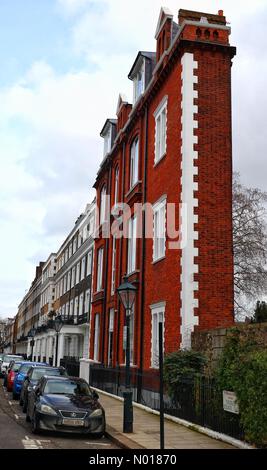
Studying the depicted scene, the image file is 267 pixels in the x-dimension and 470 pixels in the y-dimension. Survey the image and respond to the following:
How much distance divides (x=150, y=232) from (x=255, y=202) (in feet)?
58.5

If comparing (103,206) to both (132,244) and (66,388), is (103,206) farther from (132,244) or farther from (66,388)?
(66,388)

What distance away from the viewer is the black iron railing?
12.4 metres

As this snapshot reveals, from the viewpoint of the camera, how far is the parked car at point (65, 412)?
12805 mm

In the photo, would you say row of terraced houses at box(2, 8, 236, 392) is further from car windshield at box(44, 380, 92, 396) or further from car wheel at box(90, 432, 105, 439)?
car wheel at box(90, 432, 105, 439)

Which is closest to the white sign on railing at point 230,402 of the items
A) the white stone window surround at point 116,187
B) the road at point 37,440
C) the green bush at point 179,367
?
the road at point 37,440

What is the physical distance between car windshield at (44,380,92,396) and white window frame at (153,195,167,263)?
244 inches

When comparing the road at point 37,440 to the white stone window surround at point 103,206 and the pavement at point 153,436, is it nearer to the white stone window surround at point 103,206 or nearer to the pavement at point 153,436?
the pavement at point 153,436

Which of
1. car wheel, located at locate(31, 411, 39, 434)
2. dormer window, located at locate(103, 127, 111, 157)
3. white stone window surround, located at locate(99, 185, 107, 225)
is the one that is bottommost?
car wheel, located at locate(31, 411, 39, 434)

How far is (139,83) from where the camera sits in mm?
26156

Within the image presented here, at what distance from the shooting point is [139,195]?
23.7 m

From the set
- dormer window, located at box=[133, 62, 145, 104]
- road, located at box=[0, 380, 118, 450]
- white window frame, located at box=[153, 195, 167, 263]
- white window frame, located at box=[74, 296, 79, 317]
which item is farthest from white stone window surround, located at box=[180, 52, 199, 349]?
white window frame, located at box=[74, 296, 79, 317]

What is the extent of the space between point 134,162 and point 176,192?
24.0ft

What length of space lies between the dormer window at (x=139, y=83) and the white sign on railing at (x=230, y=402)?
16.2 meters

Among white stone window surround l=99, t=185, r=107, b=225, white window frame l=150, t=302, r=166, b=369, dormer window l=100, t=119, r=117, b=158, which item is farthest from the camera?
dormer window l=100, t=119, r=117, b=158
